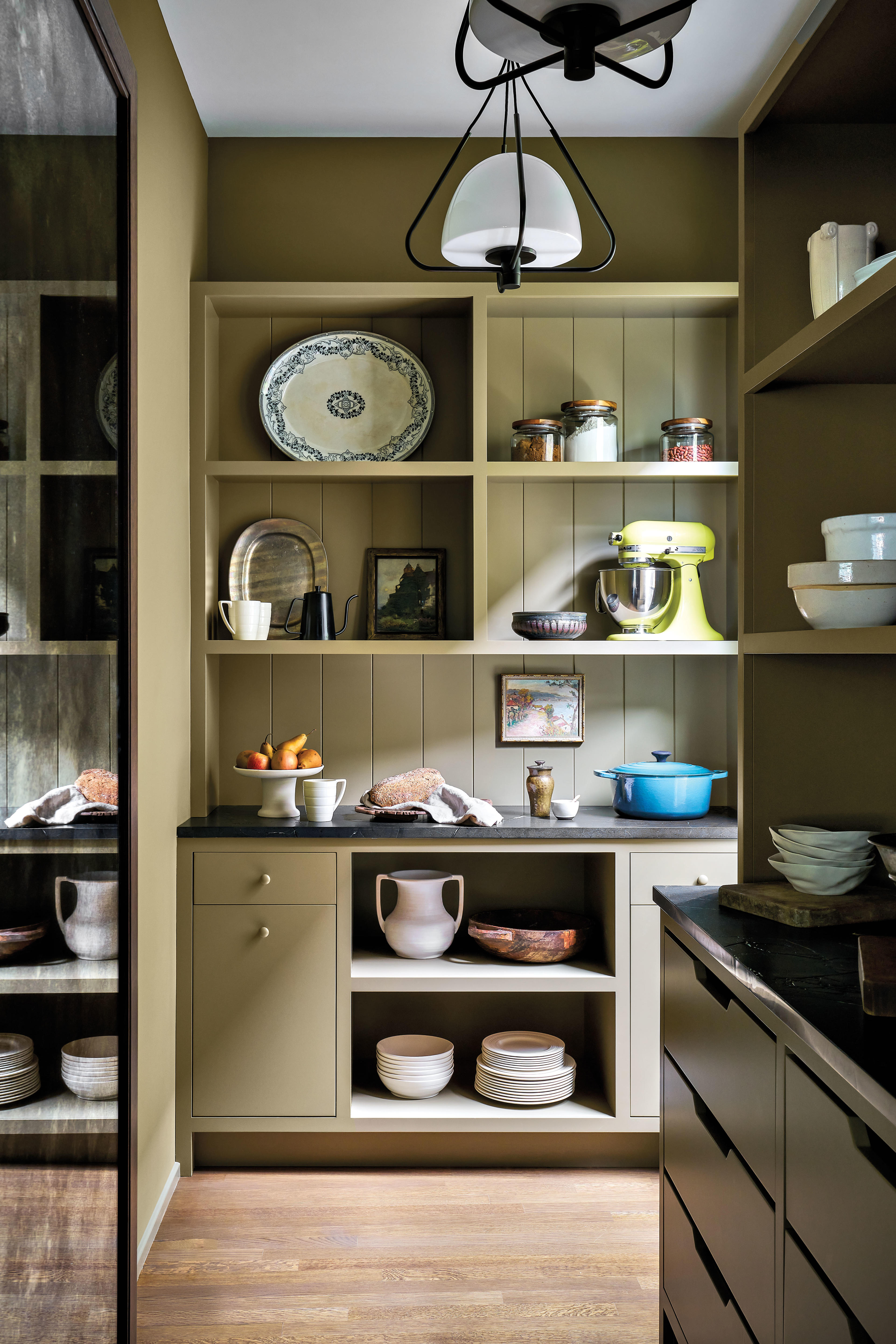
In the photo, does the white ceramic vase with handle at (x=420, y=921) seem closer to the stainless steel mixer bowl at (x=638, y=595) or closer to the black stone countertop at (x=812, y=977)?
the stainless steel mixer bowl at (x=638, y=595)

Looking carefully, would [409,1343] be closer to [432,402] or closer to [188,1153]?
[188,1153]

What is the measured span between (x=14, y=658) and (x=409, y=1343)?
1.71 meters

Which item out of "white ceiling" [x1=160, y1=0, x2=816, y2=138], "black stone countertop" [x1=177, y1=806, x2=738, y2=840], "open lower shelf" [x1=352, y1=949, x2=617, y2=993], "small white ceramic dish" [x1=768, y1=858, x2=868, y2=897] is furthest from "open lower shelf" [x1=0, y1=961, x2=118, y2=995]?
"white ceiling" [x1=160, y1=0, x2=816, y2=138]

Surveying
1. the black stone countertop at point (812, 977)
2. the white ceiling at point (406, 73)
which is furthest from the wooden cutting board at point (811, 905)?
the white ceiling at point (406, 73)

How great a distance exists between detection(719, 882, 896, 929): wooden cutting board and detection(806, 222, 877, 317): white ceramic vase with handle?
95 cm

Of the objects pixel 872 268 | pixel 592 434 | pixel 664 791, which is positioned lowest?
pixel 664 791

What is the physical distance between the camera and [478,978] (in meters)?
2.68

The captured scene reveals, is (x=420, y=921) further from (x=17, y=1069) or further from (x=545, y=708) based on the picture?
(x=17, y=1069)

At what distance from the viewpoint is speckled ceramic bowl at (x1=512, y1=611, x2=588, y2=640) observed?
281 centimetres

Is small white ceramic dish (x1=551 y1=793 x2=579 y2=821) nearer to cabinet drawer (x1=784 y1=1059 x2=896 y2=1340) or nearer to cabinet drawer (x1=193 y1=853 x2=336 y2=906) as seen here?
cabinet drawer (x1=193 y1=853 x2=336 y2=906)

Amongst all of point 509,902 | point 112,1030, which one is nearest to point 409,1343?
point 112,1030

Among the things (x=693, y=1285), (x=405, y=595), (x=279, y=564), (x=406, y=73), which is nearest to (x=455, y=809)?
(x=405, y=595)

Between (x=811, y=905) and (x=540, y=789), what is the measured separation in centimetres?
134

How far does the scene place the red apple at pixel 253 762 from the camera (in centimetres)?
277
